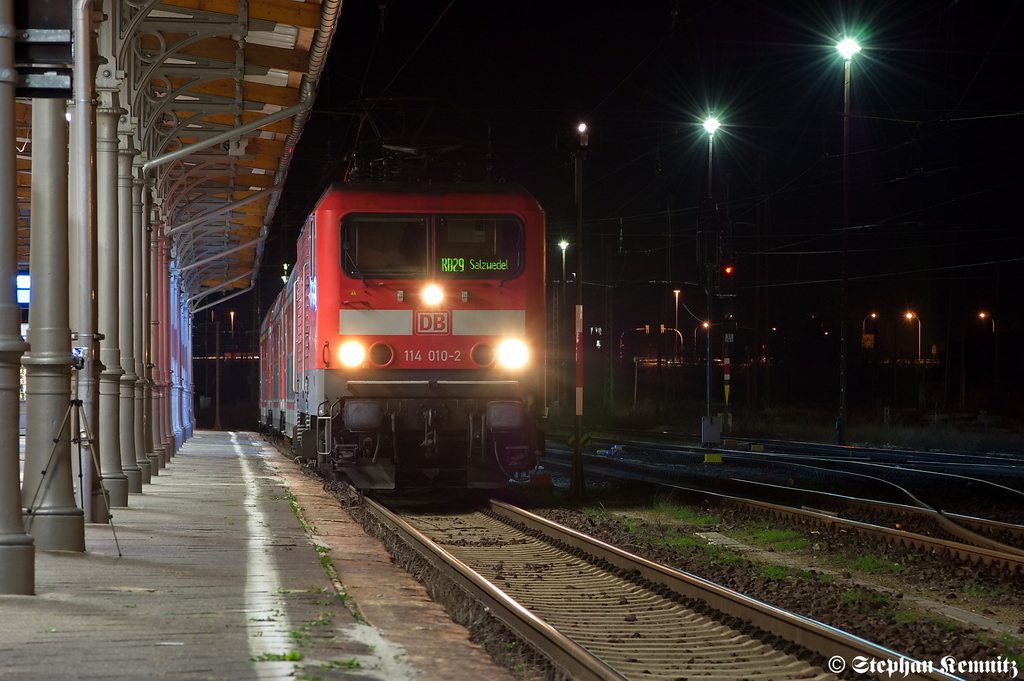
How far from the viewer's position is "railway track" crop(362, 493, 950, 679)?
6.27m

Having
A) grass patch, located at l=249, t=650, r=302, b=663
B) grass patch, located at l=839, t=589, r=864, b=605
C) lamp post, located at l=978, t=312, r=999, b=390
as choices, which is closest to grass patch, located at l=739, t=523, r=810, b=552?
grass patch, located at l=839, t=589, r=864, b=605

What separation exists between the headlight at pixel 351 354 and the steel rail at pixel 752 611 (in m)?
3.66

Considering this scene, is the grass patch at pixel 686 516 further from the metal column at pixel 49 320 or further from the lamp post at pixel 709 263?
the lamp post at pixel 709 263

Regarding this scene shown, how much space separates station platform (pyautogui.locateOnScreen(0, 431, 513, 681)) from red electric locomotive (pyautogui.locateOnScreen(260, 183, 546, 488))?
1.94 metres

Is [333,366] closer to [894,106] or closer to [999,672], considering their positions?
[999,672]

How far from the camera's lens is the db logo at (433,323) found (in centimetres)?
1405

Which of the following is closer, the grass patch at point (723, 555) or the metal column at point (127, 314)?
the grass patch at point (723, 555)

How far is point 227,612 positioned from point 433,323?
7495 millimetres

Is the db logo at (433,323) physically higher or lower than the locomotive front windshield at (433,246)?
lower

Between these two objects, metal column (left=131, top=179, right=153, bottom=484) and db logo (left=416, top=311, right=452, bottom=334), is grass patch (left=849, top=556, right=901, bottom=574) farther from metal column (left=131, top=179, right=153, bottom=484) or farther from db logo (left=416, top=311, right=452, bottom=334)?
metal column (left=131, top=179, right=153, bottom=484)

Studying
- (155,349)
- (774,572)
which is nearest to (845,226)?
(155,349)

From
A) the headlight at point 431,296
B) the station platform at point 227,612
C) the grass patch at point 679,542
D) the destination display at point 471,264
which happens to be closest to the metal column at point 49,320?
the station platform at point 227,612

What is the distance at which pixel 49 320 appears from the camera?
8383 millimetres

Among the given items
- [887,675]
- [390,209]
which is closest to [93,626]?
[887,675]
